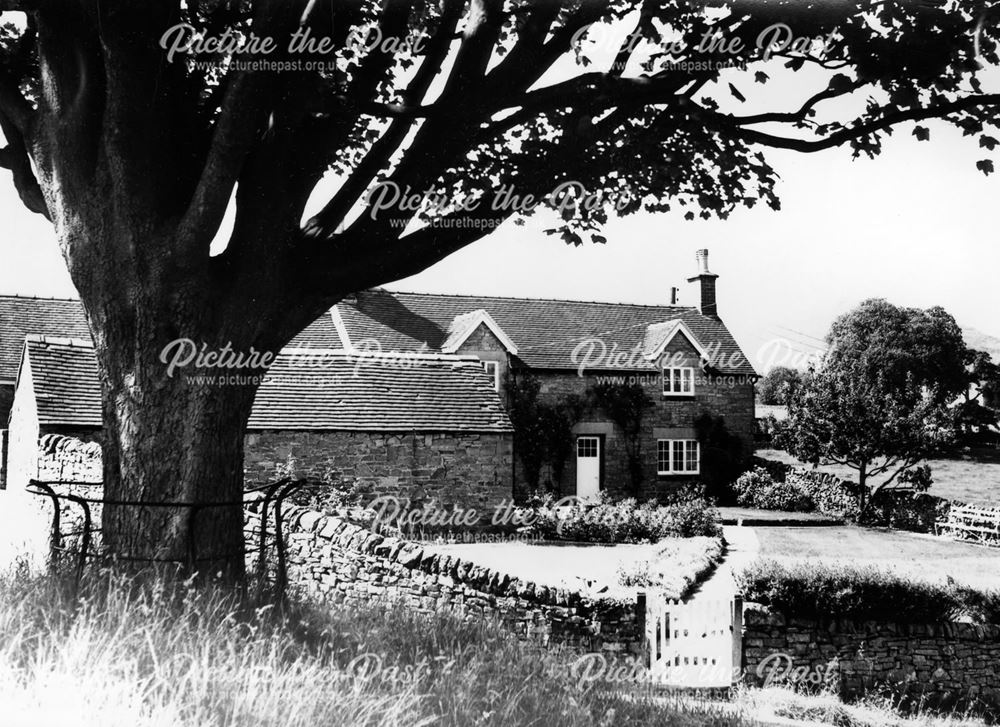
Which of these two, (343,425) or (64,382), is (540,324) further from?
(64,382)

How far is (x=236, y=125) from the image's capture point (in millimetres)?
6766

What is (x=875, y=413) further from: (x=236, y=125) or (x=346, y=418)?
(x=236, y=125)

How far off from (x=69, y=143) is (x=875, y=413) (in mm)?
27254

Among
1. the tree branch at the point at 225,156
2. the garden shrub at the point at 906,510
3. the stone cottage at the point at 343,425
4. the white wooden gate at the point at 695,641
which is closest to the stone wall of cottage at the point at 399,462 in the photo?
the stone cottage at the point at 343,425

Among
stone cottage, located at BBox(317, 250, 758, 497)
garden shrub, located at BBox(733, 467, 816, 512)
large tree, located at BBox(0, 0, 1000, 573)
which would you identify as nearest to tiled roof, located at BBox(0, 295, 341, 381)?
stone cottage, located at BBox(317, 250, 758, 497)

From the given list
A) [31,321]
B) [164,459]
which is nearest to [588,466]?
[31,321]

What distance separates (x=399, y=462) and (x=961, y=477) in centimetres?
3349

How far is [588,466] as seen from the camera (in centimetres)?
3247

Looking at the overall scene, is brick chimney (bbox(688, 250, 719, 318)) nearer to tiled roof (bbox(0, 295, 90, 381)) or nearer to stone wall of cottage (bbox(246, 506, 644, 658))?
tiled roof (bbox(0, 295, 90, 381))

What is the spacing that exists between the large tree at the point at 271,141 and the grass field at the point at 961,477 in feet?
106

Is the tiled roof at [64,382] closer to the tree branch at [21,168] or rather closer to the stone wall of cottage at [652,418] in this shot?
the stone wall of cottage at [652,418]

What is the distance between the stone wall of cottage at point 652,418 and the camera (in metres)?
32.7

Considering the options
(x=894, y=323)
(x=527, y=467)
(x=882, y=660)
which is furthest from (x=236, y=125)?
(x=894, y=323)

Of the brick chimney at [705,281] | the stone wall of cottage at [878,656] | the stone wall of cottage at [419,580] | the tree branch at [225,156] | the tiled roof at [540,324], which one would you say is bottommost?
the stone wall of cottage at [878,656]
